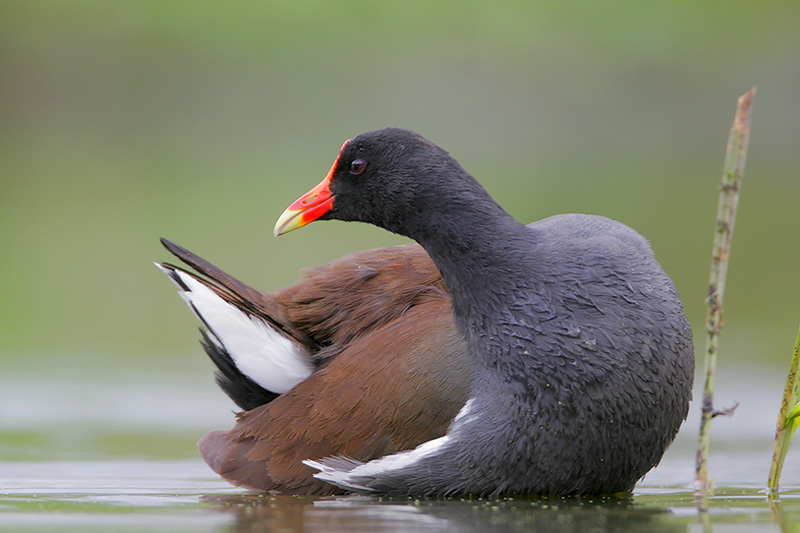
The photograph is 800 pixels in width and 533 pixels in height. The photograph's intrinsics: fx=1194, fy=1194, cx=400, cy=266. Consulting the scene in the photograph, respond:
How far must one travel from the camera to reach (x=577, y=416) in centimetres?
379

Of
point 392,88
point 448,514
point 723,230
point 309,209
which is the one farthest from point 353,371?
point 392,88

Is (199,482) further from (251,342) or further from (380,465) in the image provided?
(380,465)

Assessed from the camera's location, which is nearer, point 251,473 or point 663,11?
point 251,473

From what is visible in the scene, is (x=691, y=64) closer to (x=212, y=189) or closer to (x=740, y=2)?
(x=740, y=2)

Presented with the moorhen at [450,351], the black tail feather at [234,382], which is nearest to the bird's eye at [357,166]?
the moorhen at [450,351]

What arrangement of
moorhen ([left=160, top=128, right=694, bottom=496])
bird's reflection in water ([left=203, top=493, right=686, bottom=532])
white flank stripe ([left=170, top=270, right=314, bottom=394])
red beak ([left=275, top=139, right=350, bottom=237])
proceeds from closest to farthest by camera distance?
1. bird's reflection in water ([left=203, top=493, right=686, bottom=532])
2. moorhen ([left=160, top=128, right=694, bottom=496])
3. red beak ([left=275, top=139, right=350, bottom=237])
4. white flank stripe ([left=170, top=270, right=314, bottom=394])

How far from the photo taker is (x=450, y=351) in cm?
404

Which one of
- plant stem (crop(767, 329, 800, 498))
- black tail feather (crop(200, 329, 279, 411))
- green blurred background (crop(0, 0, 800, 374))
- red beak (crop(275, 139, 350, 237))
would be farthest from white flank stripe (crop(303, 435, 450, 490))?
green blurred background (crop(0, 0, 800, 374))

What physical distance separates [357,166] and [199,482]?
4.58ft

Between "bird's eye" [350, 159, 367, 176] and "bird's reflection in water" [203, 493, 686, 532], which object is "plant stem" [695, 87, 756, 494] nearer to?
"bird's reflection in water" [203, 493, 686, 532]

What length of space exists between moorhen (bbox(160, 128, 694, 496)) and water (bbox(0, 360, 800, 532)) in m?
0.14

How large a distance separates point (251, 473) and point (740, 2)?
74.6ft

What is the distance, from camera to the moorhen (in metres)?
3.82

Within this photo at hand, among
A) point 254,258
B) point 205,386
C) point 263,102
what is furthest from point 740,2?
point 205,386
